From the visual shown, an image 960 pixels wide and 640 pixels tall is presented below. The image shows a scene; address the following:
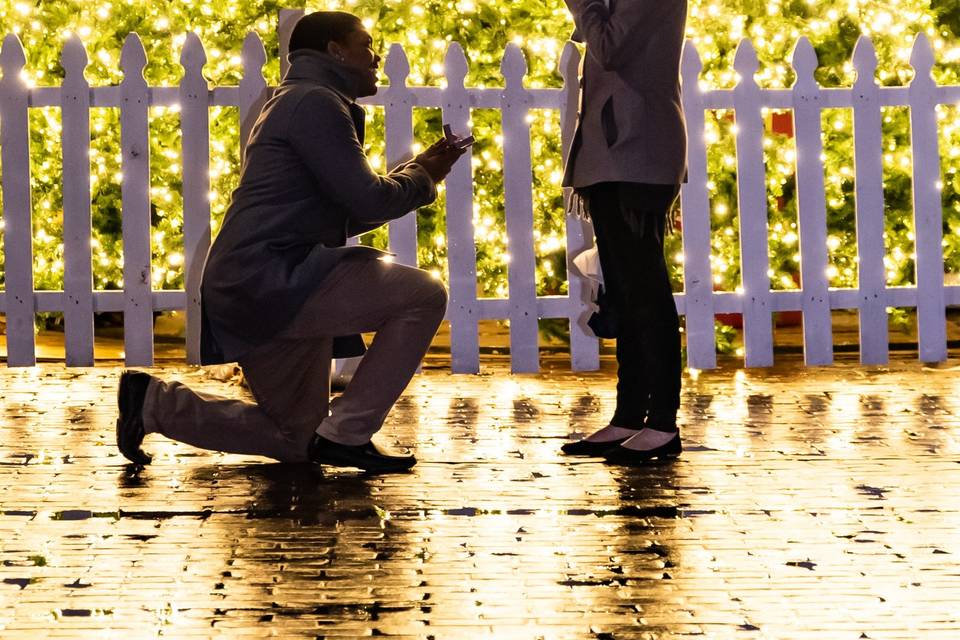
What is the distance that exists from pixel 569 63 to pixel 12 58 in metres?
2.31

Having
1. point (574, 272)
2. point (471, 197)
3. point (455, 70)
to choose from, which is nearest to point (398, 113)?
point (455, 70)

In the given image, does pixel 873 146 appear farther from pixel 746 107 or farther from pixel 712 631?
pixel 712 631

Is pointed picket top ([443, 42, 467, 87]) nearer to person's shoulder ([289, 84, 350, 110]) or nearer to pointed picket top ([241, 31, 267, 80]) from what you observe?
pointed picket top ([241, 31, 267, 80])

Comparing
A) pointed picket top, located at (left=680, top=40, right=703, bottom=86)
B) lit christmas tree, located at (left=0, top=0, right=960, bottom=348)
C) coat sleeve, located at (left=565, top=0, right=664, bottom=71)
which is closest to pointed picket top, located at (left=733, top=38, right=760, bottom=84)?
pointed picket top, located at (left=680, top=40, right=703, bottom=86)

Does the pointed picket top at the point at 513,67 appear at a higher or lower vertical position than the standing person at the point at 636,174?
higher

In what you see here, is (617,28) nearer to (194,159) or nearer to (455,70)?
(455,70)

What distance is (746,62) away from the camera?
7535 mm

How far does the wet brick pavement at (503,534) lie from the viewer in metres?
3.37

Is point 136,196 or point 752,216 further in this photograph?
point 752,216

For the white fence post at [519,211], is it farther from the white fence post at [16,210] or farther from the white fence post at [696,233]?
the white fence post at [16,210]

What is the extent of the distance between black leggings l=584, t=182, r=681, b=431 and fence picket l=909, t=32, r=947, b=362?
9.06 ft

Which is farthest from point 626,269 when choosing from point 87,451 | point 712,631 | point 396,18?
point 396,18

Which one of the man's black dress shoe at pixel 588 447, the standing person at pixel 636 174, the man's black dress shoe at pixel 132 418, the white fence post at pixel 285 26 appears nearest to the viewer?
the man's black dress shoe at pixel 132 418

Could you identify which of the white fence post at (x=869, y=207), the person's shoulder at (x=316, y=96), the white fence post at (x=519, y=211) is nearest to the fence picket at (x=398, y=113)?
the white fence post at (x=519, y=211)
